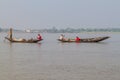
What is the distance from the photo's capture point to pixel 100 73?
1988cm

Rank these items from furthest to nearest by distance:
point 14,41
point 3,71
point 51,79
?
point 14,41 < point 3,71 < point 51,79

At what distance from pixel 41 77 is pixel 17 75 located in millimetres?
1715

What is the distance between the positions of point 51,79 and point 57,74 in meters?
1.66

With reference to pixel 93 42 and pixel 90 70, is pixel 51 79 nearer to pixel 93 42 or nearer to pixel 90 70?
pixel 90 70

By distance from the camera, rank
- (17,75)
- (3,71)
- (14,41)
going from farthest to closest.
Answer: (14,41) < (3,71) < (17,75)

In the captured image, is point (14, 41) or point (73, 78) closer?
point (73, 78)

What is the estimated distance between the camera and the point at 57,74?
19.6 m

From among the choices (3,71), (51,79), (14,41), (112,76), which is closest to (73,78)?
(51,79)

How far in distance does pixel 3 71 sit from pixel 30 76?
269cm

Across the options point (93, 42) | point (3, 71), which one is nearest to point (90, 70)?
point (3, 71)

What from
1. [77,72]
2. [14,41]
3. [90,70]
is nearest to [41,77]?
[77,72]

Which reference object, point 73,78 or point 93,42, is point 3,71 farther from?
point 93,42

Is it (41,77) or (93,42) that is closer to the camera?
(41,77)

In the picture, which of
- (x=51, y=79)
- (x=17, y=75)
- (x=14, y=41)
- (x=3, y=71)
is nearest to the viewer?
(x=51, y=79)
